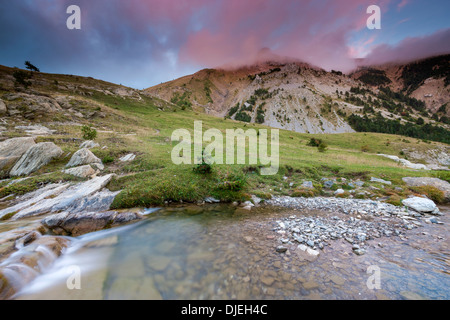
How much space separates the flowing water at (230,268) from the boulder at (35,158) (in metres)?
12.9

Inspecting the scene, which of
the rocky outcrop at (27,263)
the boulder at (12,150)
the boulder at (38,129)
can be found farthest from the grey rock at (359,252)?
the boulder at (38,129)

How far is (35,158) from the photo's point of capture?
15.6 m

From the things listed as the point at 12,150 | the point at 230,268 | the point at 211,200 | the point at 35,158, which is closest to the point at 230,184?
the point at 211,200

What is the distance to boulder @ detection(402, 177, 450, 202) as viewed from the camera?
14.2 m

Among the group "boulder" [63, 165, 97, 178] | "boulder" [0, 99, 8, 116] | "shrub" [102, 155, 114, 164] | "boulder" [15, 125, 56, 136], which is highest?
"boulder" [0, 99, 8, 116]

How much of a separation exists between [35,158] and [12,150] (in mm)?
2904

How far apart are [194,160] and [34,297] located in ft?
48.5

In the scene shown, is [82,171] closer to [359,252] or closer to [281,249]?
[281,249]

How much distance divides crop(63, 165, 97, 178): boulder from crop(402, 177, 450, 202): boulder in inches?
1224

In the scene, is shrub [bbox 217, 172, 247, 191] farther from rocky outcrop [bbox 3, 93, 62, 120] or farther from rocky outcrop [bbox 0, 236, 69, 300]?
rocky outcrop [bbox 3, 93, 62, 120]

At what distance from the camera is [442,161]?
182ft

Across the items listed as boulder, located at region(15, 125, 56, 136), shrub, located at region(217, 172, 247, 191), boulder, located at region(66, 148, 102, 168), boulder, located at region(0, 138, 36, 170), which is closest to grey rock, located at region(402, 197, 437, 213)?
shrub, located at region(217, 172, 247, 191)
